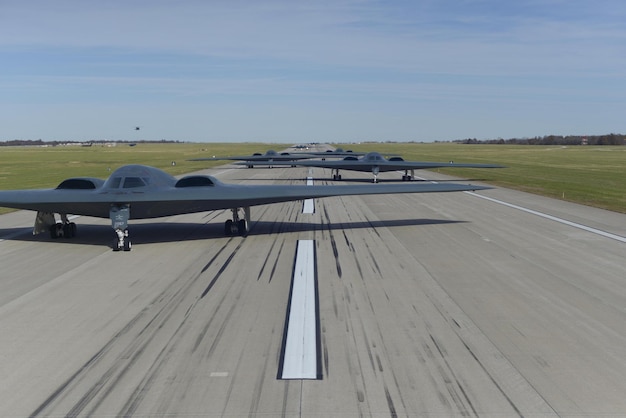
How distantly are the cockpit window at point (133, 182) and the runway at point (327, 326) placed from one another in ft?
6.23

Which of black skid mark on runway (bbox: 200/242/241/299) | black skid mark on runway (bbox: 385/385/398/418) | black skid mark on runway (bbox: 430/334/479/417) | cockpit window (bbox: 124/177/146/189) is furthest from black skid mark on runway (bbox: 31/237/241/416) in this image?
cockpit window (bbox: 124/177/146/189)

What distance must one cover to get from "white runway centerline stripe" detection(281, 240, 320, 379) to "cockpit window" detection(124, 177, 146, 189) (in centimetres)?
624

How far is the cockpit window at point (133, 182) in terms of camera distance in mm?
16484

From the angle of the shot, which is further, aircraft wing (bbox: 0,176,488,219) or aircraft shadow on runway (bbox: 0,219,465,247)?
aircraft shadow on runway (bbox: 0,219,465,247)

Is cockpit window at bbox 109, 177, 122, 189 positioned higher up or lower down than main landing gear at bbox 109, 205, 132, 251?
higher up

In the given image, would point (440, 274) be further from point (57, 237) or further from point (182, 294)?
point (57, 237)

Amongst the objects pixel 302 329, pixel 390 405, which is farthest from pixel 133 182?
pixel 390 405

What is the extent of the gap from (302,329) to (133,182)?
1000 centimetres

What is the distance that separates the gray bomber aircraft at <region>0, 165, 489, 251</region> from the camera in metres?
15.6

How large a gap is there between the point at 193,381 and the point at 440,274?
23.9ft

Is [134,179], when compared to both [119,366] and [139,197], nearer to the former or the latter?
[139,197]

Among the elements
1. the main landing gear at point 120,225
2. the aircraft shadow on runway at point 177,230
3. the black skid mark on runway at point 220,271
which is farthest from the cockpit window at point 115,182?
the black skid mark on runway at point 220,271

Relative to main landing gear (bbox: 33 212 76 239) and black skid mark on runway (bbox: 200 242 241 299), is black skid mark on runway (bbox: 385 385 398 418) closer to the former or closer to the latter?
black skid mark on runway (bbox: 200 242 241 299)

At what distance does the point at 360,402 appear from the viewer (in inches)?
244
